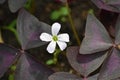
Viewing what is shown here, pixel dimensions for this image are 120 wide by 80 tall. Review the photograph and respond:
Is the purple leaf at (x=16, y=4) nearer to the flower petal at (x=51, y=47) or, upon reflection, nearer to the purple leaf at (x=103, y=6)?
the flower petal at (x=51, y=47)

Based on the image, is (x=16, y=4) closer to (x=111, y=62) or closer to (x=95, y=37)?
(x=95, y=37)

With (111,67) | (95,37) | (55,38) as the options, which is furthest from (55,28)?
(111,67)

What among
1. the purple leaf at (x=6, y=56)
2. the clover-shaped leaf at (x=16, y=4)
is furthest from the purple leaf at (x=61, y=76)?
the clover-shaped leaf at (x=16, y=4)

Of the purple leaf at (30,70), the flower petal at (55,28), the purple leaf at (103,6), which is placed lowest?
the purple leaf at (30,70)

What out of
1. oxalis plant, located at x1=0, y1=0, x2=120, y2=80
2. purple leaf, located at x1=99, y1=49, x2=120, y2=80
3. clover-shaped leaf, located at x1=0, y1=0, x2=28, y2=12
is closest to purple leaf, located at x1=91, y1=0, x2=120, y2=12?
oxalis plant, located at x1=0, y1=0, x2=120, y2=80

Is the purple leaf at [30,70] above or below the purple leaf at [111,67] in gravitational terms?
below

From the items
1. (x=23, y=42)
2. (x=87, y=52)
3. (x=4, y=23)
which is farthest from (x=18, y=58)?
(x=4, y=23)

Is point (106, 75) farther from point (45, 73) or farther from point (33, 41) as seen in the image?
point (33, 41)

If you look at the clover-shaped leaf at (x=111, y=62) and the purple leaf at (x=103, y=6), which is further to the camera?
the purple leaf at (x=103, y=6)
